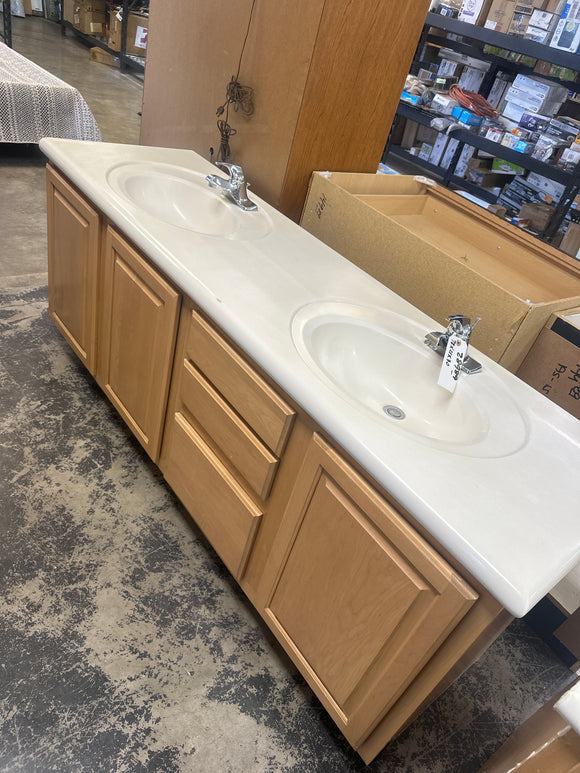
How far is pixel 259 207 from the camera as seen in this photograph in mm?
1599

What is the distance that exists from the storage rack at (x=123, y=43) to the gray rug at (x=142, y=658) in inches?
207

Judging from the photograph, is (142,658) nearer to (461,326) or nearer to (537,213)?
(461,326)

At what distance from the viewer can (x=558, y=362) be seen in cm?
124

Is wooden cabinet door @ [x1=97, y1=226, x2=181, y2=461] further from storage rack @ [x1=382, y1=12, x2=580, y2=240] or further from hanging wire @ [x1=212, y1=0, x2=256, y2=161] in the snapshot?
storage rack @ [x1=382, y1=12, x2=580, y2=240]

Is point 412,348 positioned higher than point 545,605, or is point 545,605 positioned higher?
point 412,348

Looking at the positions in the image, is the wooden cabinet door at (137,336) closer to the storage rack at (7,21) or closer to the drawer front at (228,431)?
the drawer front at (228,431)

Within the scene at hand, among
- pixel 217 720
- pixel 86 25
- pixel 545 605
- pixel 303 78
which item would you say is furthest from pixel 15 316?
pixel 86 25

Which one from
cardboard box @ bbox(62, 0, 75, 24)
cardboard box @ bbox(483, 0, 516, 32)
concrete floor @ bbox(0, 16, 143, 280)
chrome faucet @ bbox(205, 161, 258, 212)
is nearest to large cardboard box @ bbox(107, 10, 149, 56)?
concrete floor @ bbox(0, 16, 143, 280)

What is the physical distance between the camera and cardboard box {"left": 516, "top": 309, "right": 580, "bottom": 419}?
3.98 feet

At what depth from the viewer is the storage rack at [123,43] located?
17.8 ft

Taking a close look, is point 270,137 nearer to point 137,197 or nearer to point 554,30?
point 137,197

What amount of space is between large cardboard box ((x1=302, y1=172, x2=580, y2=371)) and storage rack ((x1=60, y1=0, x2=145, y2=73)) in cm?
501

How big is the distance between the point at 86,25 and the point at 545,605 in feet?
24.1

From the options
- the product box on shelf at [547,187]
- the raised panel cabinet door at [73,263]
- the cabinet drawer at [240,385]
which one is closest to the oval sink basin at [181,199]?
the raised panel cabinet door at [73,263]
